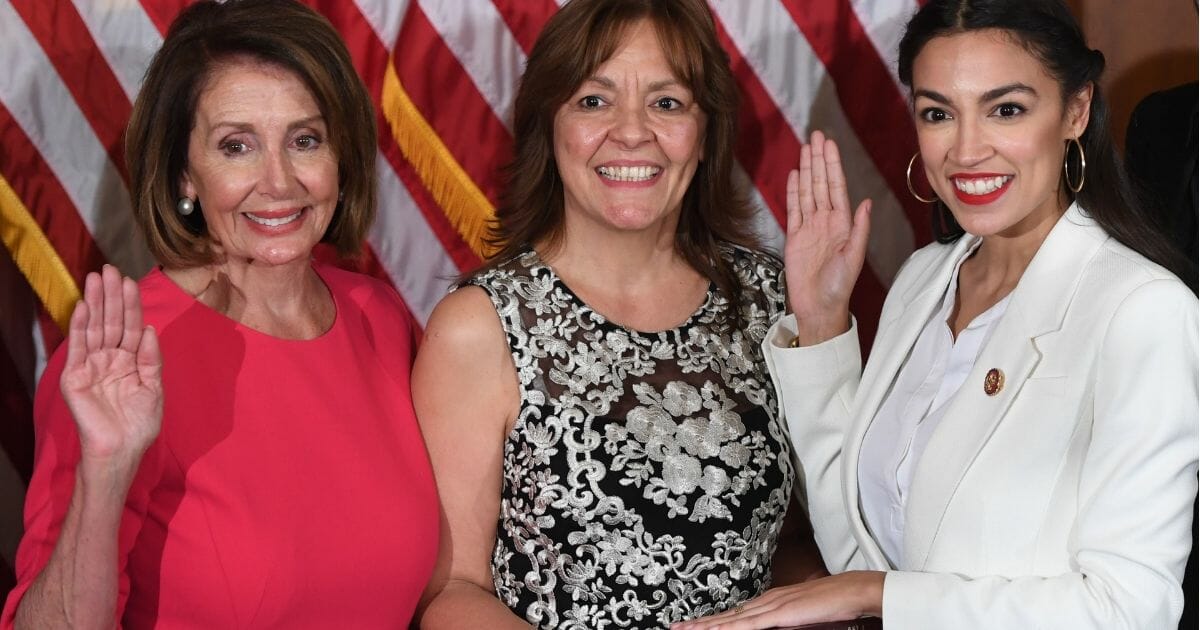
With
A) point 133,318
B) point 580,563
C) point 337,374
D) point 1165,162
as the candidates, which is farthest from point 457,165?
point 1165,162

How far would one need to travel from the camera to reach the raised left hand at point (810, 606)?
2305 mm

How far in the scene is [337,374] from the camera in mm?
2488

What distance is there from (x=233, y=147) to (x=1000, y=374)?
135 centimetres

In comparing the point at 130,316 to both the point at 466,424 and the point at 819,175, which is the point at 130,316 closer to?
the point at 466,424

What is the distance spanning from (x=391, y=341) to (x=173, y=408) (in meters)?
0.56

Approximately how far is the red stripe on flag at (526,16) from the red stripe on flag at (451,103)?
15 cm

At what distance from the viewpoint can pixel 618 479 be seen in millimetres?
2514

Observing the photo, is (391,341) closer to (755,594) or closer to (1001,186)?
(755,594)

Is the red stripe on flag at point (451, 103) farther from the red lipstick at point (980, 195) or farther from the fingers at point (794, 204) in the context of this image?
the red lipstick at point (980, 195)

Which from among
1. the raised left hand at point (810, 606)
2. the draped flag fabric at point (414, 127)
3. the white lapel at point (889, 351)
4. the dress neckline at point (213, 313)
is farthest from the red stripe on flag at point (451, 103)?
the raised left hand at point (810, 606)

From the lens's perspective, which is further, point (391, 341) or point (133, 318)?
point (391, 341)

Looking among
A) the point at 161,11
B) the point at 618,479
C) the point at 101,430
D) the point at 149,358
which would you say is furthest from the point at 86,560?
the point at 161,11

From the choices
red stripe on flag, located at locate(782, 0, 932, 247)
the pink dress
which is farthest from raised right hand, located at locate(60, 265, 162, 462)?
red stripe on flag, located at locate(782, 0, 932, 247)

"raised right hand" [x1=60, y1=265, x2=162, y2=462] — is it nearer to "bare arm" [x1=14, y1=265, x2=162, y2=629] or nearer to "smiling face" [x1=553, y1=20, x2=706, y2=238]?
"bare arm" [x1=14, y1=265, x2=162, y2=629]
